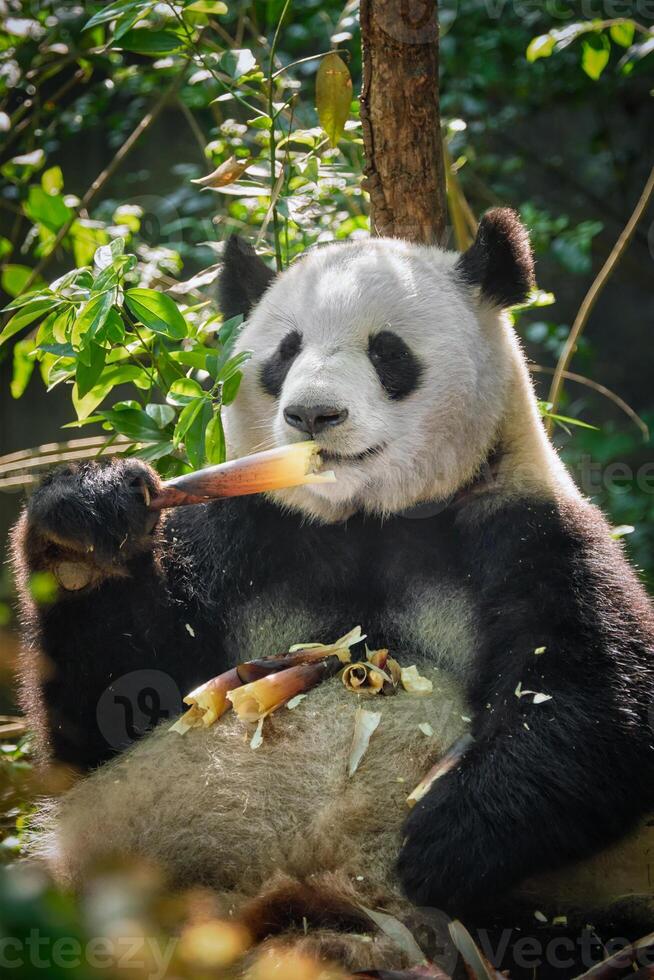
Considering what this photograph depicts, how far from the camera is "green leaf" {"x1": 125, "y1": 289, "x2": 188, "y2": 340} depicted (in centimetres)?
326

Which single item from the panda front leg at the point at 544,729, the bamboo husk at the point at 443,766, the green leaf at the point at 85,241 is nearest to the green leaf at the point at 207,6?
the green leaf at the point at 85,241

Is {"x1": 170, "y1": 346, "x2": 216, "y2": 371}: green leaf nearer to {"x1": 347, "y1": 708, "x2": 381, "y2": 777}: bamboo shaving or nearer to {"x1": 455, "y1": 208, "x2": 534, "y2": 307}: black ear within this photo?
{"x1": 455, "y1": 208, "x2": 534, "y2": 307}: black ear

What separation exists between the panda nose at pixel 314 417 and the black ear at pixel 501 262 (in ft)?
2.93

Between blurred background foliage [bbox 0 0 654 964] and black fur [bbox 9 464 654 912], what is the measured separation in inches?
12.6

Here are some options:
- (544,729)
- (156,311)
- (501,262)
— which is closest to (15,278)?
(156,311)

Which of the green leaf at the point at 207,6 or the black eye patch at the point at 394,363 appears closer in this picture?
the black eye patch at the point at 394,363

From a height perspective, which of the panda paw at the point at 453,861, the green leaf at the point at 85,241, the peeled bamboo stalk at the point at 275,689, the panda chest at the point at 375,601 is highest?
the green leaf at the point at 85,241

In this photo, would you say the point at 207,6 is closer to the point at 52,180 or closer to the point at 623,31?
the point at 52,180

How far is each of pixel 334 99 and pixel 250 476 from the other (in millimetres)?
1878

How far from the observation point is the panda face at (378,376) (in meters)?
3.02

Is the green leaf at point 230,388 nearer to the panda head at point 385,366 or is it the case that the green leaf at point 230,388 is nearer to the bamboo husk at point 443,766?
the panda head at point 385,366

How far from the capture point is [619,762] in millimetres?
2709

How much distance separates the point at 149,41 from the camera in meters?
3.90

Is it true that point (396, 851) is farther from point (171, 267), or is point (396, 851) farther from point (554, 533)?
point (171, 267)
